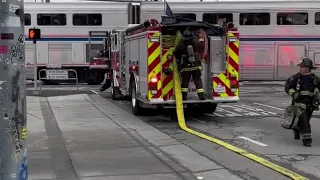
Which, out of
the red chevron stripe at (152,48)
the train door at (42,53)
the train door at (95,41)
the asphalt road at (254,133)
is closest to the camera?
the asphalt road at (254,133)

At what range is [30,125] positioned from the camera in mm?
11734

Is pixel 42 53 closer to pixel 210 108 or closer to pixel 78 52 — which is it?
pixel 78 52

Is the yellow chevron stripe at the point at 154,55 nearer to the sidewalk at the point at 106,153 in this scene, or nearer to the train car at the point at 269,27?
the sidewalk at the point at 106,153

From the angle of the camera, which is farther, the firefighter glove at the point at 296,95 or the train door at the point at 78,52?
the train door at the point at 78,52

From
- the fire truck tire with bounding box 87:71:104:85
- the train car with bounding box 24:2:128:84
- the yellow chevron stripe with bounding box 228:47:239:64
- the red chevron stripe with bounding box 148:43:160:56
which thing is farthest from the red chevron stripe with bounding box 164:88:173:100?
the fire truck tire with bounding box 87:71:104:85

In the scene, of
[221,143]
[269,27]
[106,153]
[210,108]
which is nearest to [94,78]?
[269,27]

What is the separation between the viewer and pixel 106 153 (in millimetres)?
8172

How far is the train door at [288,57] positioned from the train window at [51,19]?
11652 mm

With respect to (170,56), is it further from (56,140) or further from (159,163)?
(159,163)

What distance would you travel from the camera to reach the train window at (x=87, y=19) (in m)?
25.8

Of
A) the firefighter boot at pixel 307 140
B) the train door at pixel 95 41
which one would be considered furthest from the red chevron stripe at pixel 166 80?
the train door at pixel 95 41

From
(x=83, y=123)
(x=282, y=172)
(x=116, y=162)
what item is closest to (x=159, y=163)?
(x=116, y=162)

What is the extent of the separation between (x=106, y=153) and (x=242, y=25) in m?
18.8

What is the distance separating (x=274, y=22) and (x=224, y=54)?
14326mm
